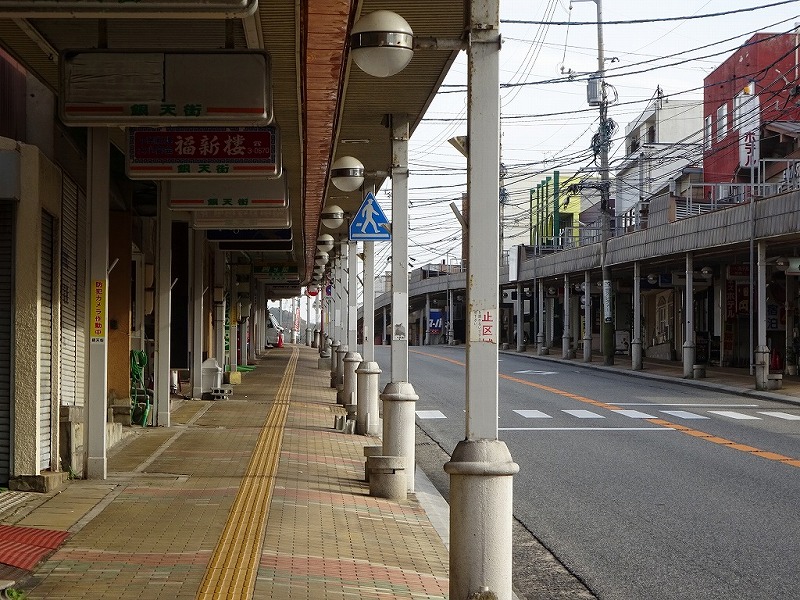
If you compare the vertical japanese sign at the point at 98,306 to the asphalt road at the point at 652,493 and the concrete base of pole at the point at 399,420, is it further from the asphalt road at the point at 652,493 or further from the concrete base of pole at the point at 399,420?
the asphalt road at the point at 652,493

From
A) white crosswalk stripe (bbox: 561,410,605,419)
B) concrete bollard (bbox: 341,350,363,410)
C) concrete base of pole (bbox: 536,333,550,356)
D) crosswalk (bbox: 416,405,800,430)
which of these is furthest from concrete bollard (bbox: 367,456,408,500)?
concrete base of pole (bbox: 536,333,550,356)

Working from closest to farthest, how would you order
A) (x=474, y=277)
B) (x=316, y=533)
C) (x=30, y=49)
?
(x=474, y=277), (x=316, y=533), (x=30, y=49)

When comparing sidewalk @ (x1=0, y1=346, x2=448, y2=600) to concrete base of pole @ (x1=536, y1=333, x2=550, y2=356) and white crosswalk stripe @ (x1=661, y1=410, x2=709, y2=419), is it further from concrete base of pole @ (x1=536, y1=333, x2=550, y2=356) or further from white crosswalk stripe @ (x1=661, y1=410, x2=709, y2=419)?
concrete base of pole @ (x1=536, y1=333, x2=550, y2=356)

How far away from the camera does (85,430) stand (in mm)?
11133

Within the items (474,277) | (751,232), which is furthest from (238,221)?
(751,232)

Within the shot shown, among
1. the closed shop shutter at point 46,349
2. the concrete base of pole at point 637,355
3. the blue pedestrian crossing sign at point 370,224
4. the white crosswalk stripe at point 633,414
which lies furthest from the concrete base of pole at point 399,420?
the concrete base of pole at point 637,355

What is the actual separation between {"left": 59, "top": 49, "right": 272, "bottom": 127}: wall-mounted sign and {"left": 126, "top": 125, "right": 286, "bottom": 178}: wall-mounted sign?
250cm

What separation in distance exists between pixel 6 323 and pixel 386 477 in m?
3.93

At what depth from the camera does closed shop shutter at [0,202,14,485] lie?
10.2 meters

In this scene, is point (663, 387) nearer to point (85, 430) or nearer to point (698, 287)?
point (698, 287)

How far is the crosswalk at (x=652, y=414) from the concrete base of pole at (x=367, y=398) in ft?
14.9

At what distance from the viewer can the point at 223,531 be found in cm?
819

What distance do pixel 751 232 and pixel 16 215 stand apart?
886 inches

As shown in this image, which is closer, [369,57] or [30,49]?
[369,57]
